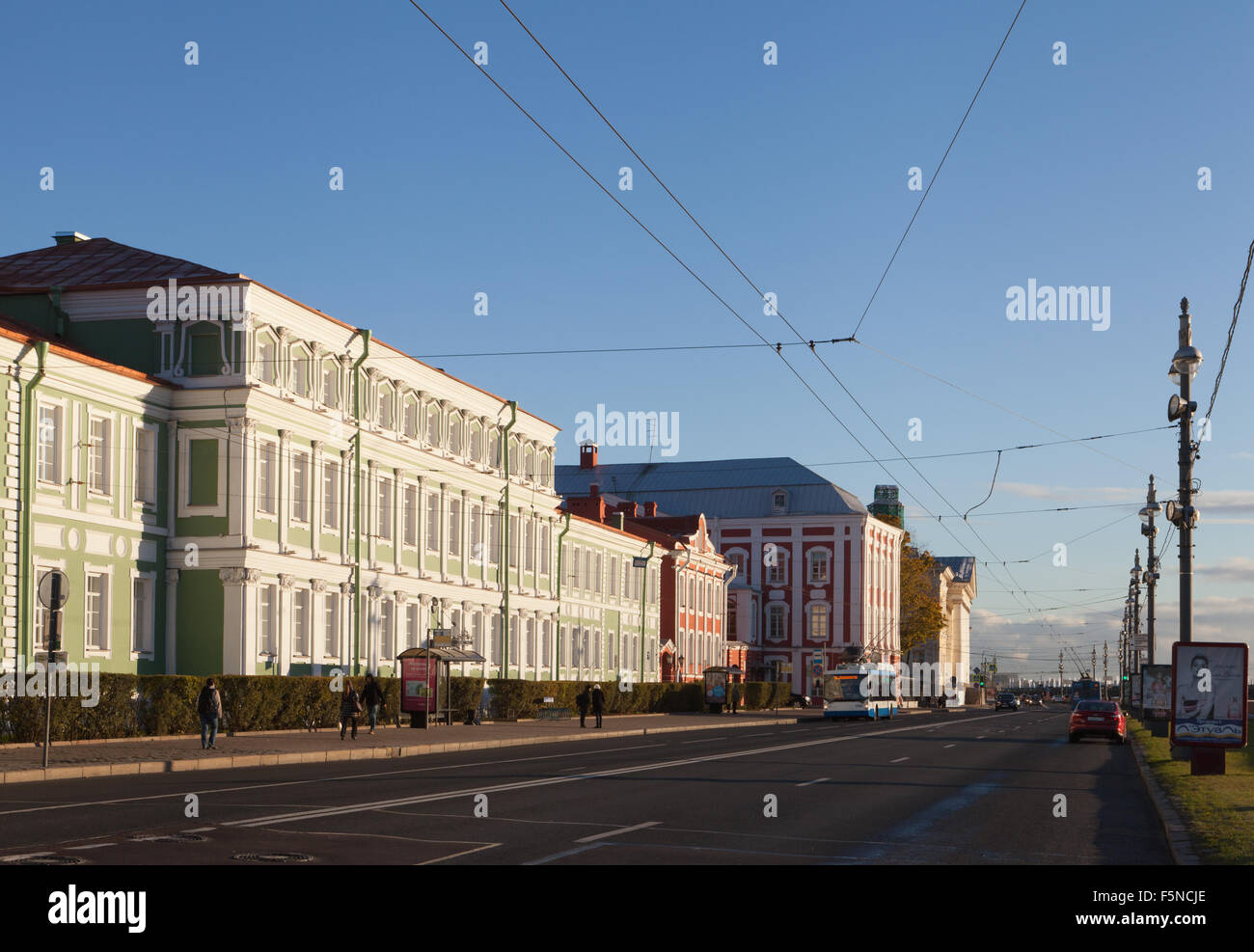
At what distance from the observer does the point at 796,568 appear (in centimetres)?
10944

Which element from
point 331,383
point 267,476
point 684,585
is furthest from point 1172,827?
point 684,585

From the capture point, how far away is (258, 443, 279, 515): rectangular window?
42219 mm

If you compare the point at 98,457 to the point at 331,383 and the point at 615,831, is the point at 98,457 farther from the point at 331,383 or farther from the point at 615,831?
the point at 615,831

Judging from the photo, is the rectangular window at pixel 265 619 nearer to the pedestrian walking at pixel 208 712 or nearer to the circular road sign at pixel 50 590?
the pedestrian walking at pixel 208 712

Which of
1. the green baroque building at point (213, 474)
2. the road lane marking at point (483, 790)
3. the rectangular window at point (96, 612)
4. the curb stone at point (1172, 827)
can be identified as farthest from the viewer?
the rectangular window at point (96, 612)

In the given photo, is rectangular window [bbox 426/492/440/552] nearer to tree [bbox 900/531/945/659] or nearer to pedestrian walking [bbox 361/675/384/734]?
pedestrian walking [bbox 361/675/384/734]

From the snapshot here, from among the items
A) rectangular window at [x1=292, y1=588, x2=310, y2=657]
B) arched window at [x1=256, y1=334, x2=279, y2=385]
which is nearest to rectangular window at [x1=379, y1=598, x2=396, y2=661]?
rectangular window at [x1=292, y1=588, x2=310, y2=657]

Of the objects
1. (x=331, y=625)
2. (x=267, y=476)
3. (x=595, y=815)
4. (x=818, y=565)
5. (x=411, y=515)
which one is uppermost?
(x=267, y=476)

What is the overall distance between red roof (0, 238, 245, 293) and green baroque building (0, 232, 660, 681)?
0.11 m

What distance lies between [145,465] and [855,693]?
147 ft

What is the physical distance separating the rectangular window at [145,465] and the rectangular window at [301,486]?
483 cm

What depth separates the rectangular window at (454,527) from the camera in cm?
5612

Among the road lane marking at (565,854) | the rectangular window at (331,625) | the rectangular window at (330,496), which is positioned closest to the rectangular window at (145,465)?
the rectangular window at (330,496)

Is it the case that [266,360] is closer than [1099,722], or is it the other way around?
[266,360]
